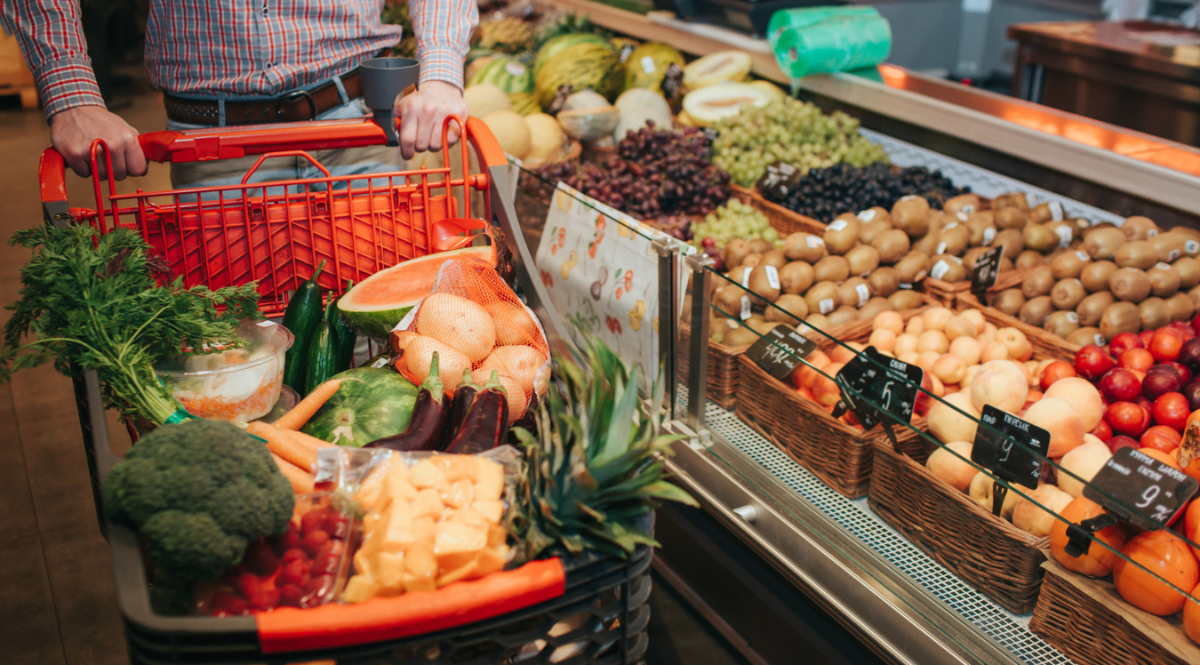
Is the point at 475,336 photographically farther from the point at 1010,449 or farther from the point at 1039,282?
the point at 1039,282

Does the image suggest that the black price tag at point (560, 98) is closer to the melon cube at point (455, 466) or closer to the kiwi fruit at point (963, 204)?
the kiwi fruit at point (963, 204)

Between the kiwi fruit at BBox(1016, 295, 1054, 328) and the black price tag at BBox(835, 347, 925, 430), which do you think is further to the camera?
the kiwi fruit at BBox(1016, 295, 1054, 328)

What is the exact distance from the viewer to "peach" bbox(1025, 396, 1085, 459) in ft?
5.29

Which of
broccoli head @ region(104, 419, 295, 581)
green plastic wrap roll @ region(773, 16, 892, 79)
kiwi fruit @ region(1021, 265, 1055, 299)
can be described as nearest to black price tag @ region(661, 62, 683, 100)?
green plastic wrap roll @ region(773, 16, 892, 79)

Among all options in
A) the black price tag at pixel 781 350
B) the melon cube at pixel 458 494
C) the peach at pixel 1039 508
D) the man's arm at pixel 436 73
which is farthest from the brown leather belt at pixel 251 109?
the peach at pixel 1039 508

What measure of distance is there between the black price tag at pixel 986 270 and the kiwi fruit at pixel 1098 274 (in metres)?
0.22

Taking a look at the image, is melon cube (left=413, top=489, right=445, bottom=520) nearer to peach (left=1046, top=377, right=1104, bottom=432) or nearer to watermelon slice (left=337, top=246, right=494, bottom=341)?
watermelon slice (left=337, top=246, right=494, bottom=341)

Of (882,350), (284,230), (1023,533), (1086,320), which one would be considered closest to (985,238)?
(1086,320)

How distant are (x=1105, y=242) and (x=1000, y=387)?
2.76 feet

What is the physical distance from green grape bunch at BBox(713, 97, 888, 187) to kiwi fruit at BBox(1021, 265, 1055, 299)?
2.75 feet

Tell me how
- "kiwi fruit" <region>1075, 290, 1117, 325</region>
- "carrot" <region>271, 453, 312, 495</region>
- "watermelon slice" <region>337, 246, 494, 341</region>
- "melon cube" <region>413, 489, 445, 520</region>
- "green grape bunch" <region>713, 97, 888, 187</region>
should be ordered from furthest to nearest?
"green grape bunch" <region>713, 97, 888, 187</region> → "kiwi fruit" <region>1075, 290, 1117, 325</region> → "watermelon slice" <region>337, 246, 494, 341</region> → "carrot" <region>271, 453, 312, 495</region> → "melon cube" <region>413, 489, 445, 520</region>

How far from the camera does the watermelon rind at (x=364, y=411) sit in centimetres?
122

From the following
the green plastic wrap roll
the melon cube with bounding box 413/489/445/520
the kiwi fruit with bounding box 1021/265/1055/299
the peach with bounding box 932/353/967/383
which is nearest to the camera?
the melon cube with bounding box 413/489/445/520

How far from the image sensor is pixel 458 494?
0.93 metres
